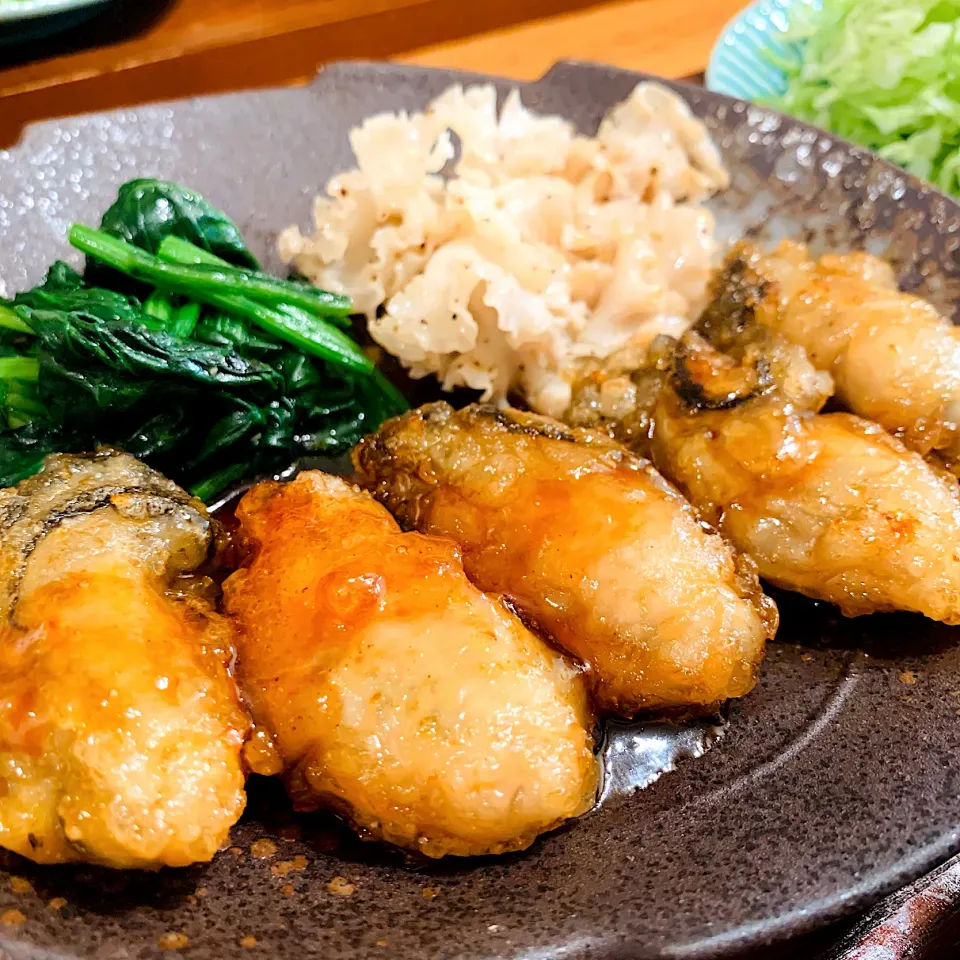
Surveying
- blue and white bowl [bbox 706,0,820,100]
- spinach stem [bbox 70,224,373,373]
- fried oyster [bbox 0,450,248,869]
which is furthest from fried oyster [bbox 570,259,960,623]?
blue and white bowl [bbox 706,0,820,100]

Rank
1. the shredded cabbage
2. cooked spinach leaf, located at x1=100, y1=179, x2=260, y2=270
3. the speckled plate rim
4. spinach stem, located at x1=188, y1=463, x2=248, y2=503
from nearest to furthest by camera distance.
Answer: spinach stem, located at x1=188, y1=463, x2=248, y2=503 → cooked spinach leaf, located at x1=100, y1=179, x2=260, y2=270 → the shredded cabbage → the speckled plate rim

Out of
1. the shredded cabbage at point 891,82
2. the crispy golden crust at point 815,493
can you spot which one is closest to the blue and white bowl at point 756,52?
the shredded cabbage at point 891,82

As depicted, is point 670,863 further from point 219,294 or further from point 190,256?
point 190,256

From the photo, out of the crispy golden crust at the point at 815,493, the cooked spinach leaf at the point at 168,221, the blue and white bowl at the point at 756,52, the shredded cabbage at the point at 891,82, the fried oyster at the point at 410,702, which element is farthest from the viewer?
the blue and white bowl at the point at 756,52

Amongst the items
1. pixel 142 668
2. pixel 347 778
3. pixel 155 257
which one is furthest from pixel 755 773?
pixel 155 257

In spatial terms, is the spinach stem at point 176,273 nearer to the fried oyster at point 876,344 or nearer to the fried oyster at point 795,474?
the fried oyster at point 795,474

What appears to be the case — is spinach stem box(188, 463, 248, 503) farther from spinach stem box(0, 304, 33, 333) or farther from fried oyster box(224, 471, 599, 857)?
fried oyster box(224, 471, 599, 857)

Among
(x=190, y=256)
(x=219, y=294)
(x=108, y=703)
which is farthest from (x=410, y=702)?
(x=190, y=256)
